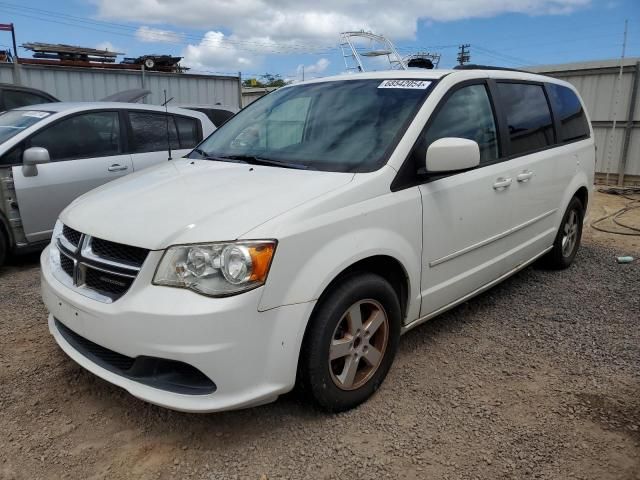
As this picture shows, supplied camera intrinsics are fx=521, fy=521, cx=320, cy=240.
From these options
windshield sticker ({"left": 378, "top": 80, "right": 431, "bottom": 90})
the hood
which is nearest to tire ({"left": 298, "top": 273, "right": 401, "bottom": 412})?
the hood

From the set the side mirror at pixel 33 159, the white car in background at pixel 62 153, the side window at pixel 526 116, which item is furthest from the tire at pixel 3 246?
the side window at pixel 526 116

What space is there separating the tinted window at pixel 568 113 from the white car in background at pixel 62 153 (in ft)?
12.9

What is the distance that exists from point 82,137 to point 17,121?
613mm

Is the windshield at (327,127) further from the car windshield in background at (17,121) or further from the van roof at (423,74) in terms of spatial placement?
the car windshield in background at (17,121)

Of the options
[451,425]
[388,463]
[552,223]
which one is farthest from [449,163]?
[552,223]

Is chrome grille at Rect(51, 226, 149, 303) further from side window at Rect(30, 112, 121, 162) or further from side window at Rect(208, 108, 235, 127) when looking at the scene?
side window at Rect(208, 108, 235, 127)

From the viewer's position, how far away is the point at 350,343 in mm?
2586

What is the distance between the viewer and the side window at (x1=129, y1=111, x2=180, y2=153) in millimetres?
5746

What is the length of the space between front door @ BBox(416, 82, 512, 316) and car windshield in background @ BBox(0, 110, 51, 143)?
160 inches

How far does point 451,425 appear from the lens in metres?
2.59

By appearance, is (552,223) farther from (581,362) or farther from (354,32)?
(354,32)

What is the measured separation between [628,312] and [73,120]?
5343 millimetres

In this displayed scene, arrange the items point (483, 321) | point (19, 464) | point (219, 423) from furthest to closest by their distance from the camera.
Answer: point (483, 321) → point (219, 423) → point (19, 464)

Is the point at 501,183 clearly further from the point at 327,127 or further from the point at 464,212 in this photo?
the point at 327,127
